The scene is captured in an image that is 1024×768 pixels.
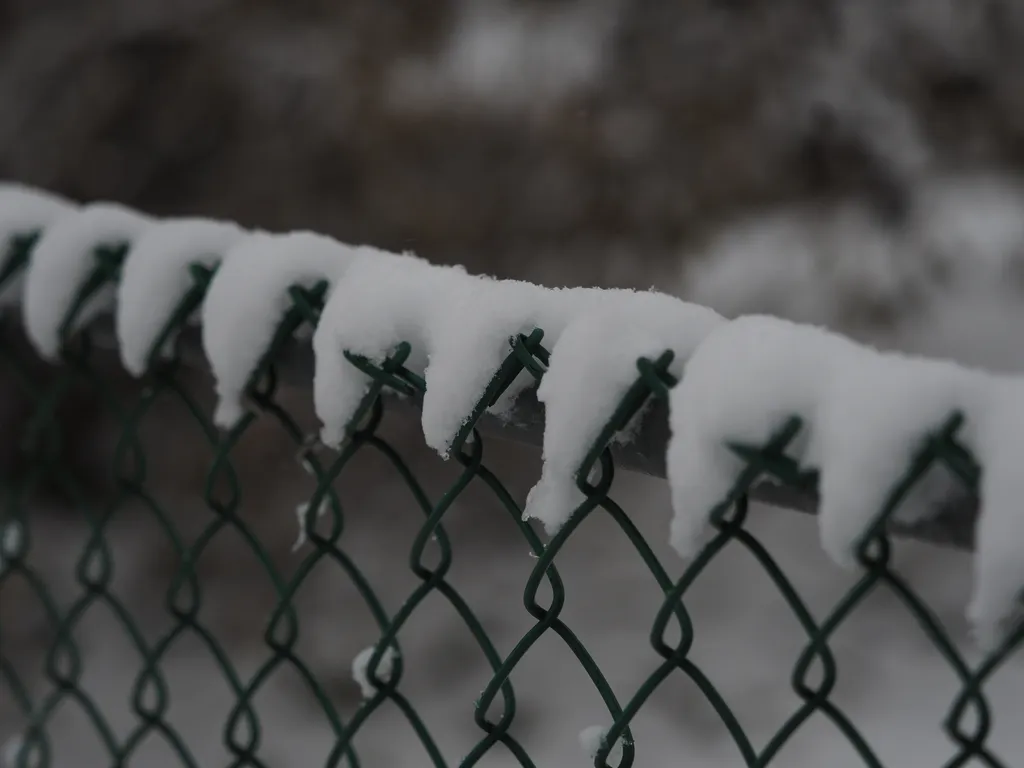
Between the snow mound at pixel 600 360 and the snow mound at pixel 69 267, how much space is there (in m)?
0.87

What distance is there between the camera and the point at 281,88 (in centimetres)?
494

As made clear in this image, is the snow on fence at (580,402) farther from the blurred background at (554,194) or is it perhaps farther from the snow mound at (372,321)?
the blurred background at (554,194)

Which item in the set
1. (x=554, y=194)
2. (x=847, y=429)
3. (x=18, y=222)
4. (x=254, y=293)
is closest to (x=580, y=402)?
(x=847, y=429)

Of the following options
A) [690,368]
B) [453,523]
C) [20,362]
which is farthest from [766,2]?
[690,368]

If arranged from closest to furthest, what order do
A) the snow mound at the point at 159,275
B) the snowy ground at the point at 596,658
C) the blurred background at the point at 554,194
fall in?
the snow mound at the point at 159,275
the snowy ground at the point at 596,658
the blurred background at the point at 554,194

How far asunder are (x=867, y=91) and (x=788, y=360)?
5.70 meters

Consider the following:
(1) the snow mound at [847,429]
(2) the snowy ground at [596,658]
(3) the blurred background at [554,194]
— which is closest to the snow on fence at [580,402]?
(1) the snow mound at [847,429]

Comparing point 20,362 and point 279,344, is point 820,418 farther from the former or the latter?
point 20,362

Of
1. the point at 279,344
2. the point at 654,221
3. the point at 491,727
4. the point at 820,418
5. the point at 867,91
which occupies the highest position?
the point at 867,91

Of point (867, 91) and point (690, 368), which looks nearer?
point (690, 368)

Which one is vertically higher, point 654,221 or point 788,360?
point 654,221

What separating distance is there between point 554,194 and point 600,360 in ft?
15.3

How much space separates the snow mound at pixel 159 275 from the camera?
51.2 inches

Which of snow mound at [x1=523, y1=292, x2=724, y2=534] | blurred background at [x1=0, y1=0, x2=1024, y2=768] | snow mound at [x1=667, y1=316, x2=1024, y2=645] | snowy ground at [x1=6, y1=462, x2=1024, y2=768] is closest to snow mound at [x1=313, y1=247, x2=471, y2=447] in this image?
snow mound at [x1=523, y1=292, x2=724, y2=534]
